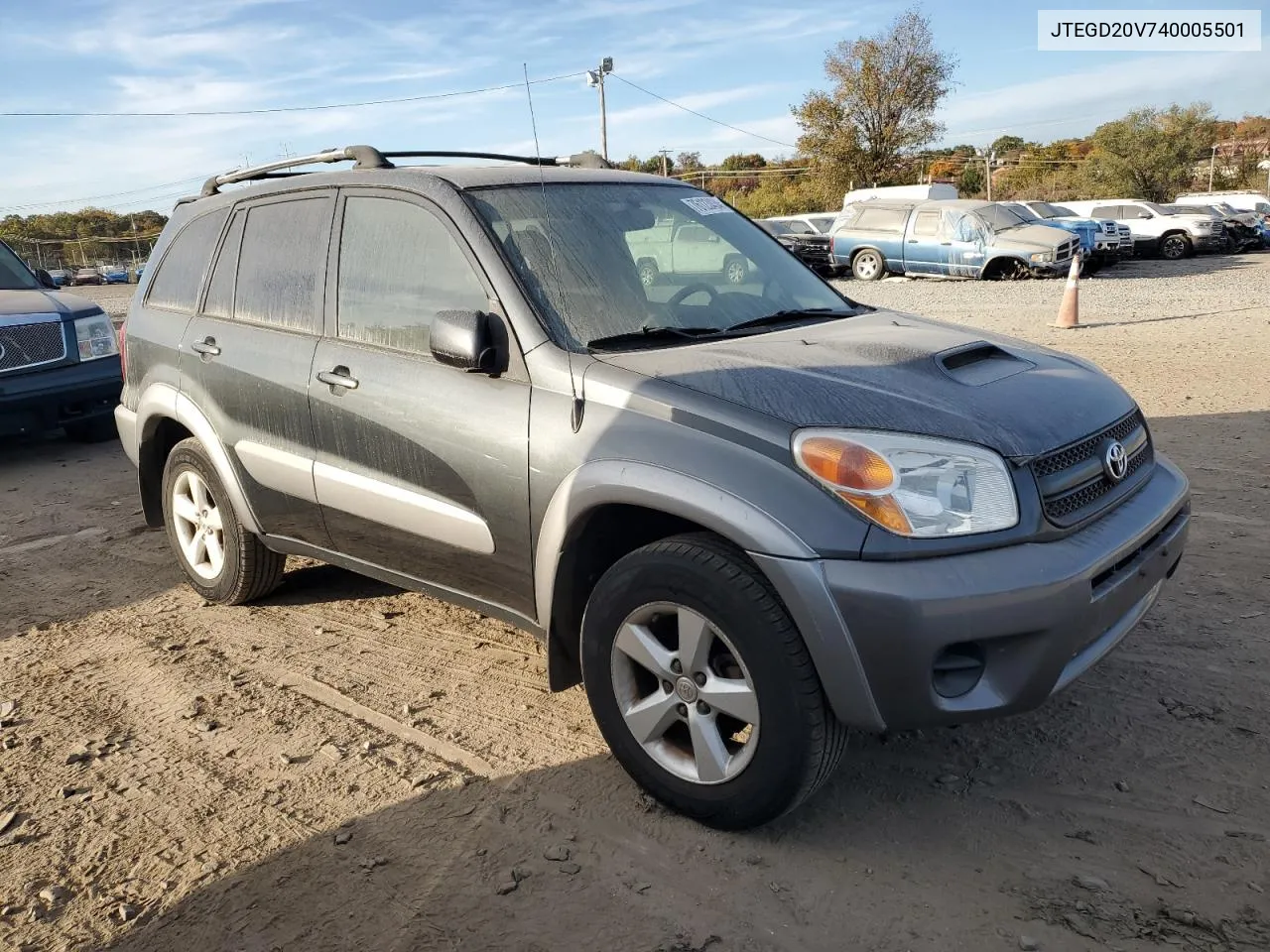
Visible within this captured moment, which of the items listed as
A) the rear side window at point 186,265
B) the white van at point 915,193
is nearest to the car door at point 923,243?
the white van at point 915,193

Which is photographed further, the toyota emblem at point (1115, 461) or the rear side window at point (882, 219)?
the rear side window at point (882, 219)

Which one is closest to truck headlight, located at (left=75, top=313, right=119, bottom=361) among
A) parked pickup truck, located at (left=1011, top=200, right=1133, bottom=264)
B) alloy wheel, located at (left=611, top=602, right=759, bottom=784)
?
alloy wheel, located at (left=611, top=602, right=759, bottom=784)

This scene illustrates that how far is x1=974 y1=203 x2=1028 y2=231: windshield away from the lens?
20.4 metres

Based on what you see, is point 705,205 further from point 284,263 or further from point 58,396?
point 58,396

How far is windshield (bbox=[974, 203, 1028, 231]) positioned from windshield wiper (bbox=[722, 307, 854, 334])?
1821 cm

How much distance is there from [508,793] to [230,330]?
233 centimetres

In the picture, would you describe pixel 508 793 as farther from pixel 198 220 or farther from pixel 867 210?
pixel 867 210

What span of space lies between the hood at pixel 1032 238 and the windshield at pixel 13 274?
16864 mm

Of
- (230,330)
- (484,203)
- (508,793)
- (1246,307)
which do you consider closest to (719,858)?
(508,793)

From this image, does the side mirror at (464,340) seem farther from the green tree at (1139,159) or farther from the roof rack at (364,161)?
the green tree at (1139,159)

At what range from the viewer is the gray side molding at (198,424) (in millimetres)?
4199

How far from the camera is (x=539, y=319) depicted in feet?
10.2

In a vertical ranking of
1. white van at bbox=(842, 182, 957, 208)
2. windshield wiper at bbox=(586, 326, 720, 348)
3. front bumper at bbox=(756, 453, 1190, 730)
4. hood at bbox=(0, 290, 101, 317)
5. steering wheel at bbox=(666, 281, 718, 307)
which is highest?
white van at bbox=(842, 182, 957, 208)

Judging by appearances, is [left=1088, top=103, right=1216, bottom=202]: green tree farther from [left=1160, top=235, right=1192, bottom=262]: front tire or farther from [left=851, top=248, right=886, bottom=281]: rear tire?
[left=851, top=248, right=886, bottom=281]: rear tire
